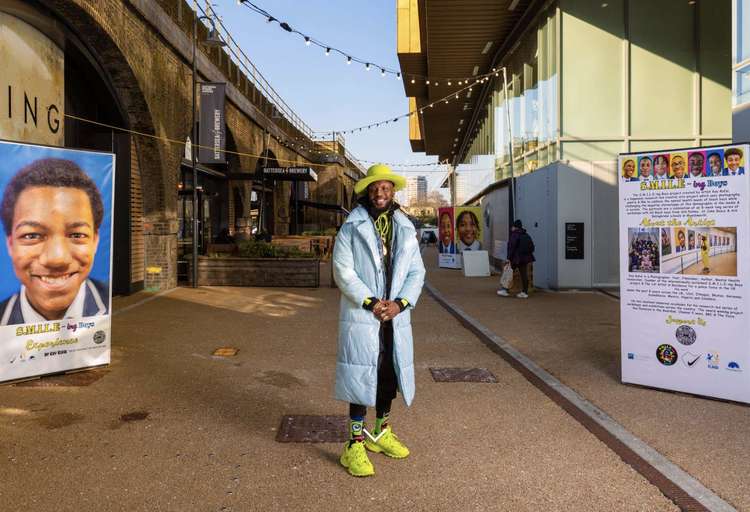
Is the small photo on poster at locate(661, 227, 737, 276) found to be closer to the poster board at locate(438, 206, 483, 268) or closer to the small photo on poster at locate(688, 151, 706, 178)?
the small photo on poster at locate(688, 151, 706, 178)

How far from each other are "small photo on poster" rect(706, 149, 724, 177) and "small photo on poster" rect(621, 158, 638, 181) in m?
0.59

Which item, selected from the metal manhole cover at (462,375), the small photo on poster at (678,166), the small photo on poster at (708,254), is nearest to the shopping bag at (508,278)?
the metal manhole cover at (462,375)

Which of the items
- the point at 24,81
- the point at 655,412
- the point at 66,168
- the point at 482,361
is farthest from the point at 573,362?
the point at 24,81

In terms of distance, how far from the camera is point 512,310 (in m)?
10.9

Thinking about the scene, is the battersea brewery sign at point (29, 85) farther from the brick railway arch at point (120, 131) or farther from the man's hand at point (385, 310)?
the man's hand at point (385, 310)

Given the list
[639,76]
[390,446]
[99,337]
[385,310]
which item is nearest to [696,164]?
[385,310]

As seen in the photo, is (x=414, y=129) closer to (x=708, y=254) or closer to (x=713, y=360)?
(x=708, y=254)

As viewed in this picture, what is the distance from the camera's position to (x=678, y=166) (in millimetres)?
5328

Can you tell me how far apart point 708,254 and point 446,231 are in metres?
17.1

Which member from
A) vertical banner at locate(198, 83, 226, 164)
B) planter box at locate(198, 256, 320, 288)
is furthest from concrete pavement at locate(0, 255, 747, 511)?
vertical banner at locate(198, 83, 226, 164)

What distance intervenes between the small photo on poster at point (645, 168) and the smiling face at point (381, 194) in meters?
2.88

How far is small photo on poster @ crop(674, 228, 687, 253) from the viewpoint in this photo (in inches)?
209

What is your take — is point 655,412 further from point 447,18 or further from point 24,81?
point 447,18

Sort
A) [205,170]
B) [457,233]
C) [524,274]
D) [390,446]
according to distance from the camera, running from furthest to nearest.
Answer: [457,233] < [205,170] < [524,274] < [390,446]
